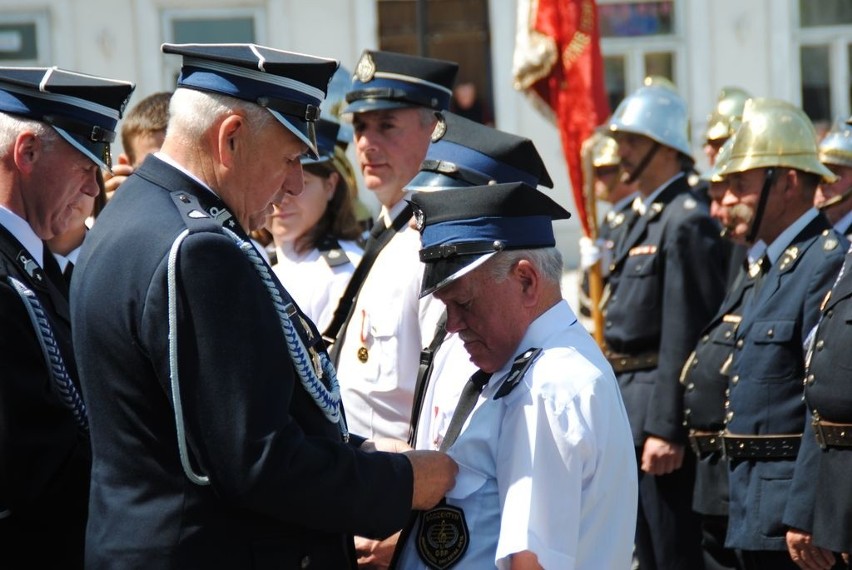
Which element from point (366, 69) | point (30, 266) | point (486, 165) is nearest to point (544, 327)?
point (486, 165)

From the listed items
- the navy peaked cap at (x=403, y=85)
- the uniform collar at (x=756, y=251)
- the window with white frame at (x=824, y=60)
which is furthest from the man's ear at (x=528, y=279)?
the window with white frame at (x=824, y=60)

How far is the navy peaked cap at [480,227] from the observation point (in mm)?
2771

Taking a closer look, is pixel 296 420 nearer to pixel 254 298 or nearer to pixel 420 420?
pixel 254 298

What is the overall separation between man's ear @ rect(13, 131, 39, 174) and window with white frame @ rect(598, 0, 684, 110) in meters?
13.4

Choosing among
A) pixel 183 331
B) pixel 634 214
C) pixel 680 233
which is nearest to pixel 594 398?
pixel 183 331

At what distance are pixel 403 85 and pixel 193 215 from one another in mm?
2032

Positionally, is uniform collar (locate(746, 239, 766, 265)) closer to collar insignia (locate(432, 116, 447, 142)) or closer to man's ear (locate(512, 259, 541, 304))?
collar insignia (locate(432, 116, 447, 142))

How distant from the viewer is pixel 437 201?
2.88 m

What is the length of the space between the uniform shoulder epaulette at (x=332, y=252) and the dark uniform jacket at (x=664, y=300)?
158 centimetres

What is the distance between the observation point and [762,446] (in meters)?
4.43

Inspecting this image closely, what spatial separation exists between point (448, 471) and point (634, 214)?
3.97 meters

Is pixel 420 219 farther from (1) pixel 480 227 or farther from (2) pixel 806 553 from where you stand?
(2) pixel 806 553

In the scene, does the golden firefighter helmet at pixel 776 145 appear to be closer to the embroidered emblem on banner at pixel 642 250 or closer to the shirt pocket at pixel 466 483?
the embroidered emblem on banner at pixel 642 250

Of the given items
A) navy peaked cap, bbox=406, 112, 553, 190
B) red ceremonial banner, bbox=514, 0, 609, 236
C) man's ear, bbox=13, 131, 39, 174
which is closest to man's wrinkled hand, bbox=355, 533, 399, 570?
navy peaked cap, bbox=406, 112, 553, 190
